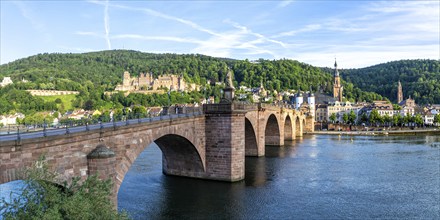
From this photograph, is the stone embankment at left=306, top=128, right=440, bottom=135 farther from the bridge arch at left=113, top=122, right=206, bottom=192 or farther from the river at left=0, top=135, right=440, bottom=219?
the bridge arch at left=113, top=122, right=206, bottom=192

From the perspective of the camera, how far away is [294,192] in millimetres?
30844

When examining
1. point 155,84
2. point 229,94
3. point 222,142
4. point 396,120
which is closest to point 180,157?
point 222,142

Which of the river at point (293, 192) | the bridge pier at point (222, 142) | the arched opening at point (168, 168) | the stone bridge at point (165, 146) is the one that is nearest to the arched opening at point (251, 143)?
the stone bridge at point (165, 146)

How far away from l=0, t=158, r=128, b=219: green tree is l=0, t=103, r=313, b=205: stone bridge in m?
0.94

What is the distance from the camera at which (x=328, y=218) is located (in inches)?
965

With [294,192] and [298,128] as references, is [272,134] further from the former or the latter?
[294,192]

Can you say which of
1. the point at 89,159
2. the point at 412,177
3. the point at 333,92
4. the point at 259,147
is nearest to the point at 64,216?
the point at 89,159

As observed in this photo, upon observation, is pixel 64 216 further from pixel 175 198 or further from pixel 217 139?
pixel 217 139

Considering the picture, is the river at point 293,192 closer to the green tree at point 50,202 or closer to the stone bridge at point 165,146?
the stone bridge at point 165,146

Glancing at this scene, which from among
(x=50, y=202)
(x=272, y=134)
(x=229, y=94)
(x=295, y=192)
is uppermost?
(x=229, y=94)

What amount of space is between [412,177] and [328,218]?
17.2m

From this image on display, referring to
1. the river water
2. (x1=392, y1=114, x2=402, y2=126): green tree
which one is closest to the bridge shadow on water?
the river water

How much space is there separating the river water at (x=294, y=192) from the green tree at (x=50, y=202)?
953cm

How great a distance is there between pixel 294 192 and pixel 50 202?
2121 centimetres
